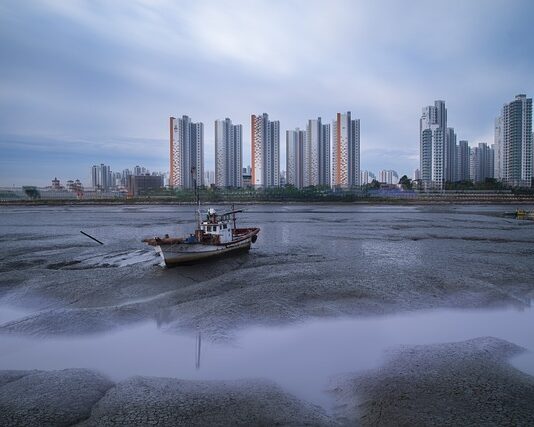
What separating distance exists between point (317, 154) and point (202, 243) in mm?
151894

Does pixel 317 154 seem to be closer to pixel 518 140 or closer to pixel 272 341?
pixel 518 140

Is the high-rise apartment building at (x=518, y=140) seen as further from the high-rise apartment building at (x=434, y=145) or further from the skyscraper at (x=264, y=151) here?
the skyscraper at (x=264, y=151)

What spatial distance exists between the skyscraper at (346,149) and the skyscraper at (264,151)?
22360 millimetres

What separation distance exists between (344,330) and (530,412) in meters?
5.52

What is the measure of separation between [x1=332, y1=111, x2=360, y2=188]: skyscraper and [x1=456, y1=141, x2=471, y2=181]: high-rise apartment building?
163ft

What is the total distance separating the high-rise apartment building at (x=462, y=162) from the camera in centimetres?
17825

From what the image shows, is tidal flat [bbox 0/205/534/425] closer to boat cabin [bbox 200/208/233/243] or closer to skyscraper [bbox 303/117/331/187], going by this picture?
boat cabin [bbox 200/208/233/243]

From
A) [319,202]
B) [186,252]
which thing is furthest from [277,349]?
[319,202]

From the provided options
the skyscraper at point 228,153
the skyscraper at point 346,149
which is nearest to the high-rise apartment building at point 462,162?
the skyscraper at point 346,149

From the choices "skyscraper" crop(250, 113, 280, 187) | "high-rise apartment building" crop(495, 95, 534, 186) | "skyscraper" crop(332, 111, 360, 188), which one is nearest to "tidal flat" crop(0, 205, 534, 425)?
"skyscraper" crop(332, 111, 360, 188)

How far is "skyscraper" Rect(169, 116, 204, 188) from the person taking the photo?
154m

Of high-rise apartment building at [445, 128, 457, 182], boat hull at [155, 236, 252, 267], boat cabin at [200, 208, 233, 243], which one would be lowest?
boat hull at [155, 236, 252, 267]

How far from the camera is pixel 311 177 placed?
574 feet

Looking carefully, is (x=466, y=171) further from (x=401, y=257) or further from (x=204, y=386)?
(x=204, y=386)
